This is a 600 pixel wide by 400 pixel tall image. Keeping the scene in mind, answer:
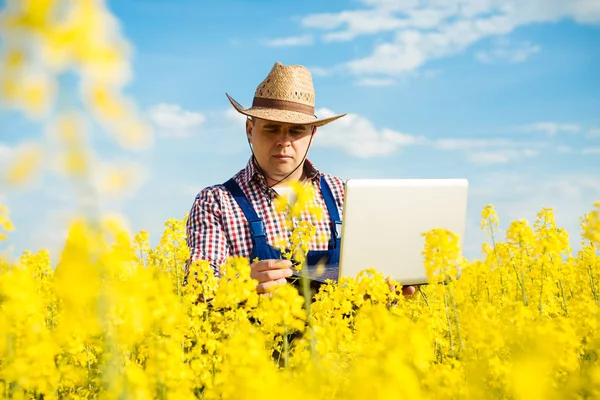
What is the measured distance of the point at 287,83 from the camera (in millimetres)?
4902

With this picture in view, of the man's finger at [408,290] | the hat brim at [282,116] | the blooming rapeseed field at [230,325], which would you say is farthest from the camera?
the hat brim at [282,116]

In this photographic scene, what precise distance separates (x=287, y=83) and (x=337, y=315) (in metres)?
2.28

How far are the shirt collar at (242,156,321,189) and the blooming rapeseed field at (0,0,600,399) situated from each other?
2.30ft

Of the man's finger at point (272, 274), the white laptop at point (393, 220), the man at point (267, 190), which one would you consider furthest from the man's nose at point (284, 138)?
the man's finger at point (272, 274)

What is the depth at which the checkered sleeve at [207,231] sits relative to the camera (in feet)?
14.8

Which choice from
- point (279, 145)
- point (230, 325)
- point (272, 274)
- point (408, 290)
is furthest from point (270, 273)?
point (279, 145)

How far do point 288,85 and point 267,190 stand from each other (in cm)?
87

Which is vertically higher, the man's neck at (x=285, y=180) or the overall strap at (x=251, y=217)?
the man's neck at (x=285, y=180)

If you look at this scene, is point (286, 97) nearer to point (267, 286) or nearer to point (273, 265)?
point (273, 265)

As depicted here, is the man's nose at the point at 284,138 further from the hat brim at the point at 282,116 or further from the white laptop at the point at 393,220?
the white laptop at the point at 393,220

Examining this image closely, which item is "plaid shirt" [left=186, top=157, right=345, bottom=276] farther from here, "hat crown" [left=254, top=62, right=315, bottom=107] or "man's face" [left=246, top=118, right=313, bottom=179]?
"hat crown" [left=254, top=62, right=315, bottom=107]

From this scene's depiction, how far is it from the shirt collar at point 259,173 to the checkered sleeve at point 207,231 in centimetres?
29

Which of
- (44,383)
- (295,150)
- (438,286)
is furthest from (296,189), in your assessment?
(295,150)

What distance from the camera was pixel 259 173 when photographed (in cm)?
485
